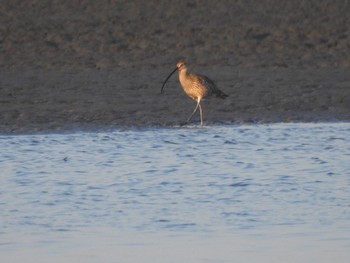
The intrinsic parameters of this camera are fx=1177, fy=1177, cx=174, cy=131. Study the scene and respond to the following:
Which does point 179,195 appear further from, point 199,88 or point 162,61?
point 162,61

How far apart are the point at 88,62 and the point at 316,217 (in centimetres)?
966

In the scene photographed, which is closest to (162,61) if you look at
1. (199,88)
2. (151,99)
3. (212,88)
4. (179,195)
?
(151,99)

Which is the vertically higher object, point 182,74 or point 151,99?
point 182,74

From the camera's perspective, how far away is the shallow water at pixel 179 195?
24.9ft

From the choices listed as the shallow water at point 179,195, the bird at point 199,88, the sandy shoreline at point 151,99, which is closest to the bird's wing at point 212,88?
the bird at point 199,88

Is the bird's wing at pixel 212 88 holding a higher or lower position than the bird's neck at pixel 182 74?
lower

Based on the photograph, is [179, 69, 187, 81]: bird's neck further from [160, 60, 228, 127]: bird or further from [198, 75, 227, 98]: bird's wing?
[198, 75, 227, 98]: bird's wing

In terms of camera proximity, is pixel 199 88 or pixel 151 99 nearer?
pixel 199 88

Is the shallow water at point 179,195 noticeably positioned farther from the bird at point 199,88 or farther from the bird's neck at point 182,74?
the bird's neck at point 182,74

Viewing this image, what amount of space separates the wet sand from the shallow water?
93 cm

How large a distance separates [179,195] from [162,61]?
853 centimetres

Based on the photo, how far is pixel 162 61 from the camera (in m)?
18.0

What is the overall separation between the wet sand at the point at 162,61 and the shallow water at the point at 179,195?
928 millimetres

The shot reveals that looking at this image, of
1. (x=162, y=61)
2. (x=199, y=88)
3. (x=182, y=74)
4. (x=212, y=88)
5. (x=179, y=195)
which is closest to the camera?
(x=179, y=195)
